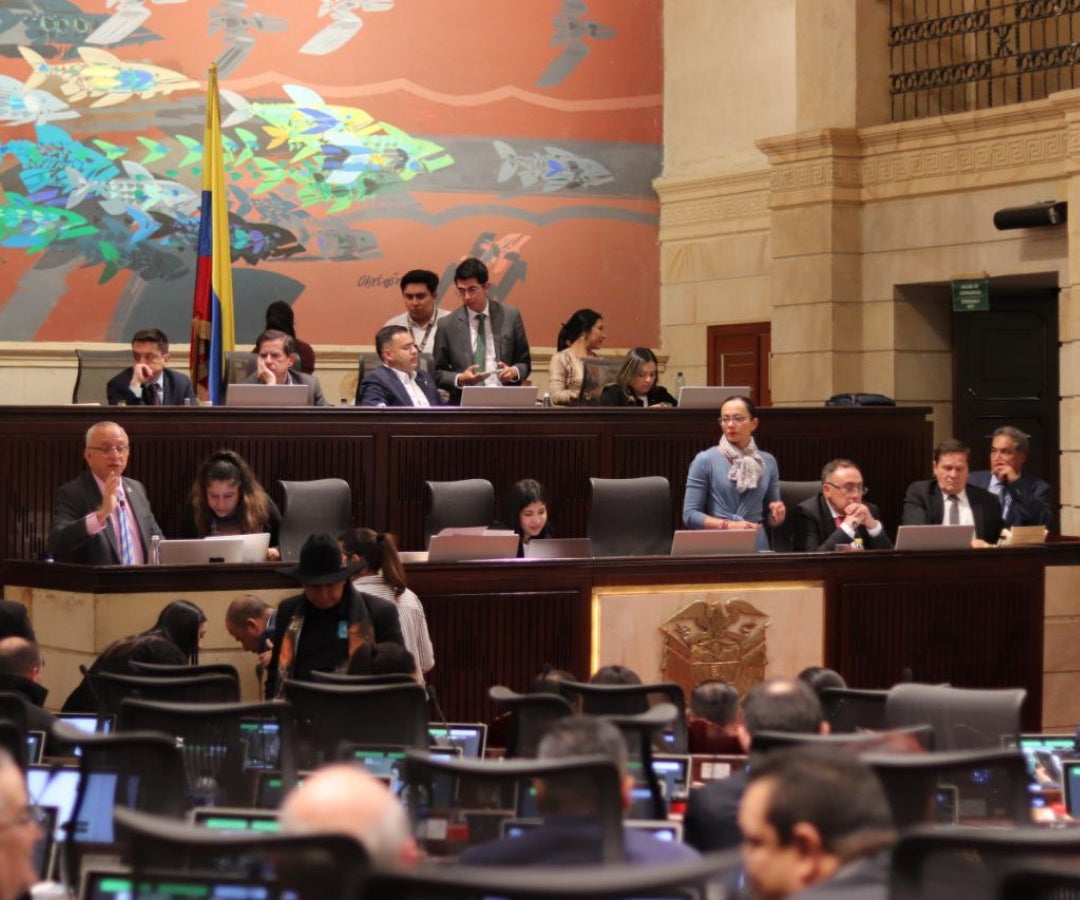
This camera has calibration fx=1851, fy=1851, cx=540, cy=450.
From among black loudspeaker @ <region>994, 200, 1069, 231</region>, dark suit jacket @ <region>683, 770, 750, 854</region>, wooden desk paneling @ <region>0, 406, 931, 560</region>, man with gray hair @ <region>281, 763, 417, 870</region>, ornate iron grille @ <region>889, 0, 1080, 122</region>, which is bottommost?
dark suit jacket @ <region>683, 770, 750, 854</region>

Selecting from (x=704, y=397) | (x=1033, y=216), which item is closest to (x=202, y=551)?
(x=704, y=397)

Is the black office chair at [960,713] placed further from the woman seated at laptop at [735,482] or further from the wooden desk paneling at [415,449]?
the wooden desk paneling at [415,449]

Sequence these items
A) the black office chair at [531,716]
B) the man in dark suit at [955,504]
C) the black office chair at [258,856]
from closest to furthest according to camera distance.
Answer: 1. the black office chair at [258,856]
2. the black office chair at [531,716]
3. the man in dark suit at [955,504]

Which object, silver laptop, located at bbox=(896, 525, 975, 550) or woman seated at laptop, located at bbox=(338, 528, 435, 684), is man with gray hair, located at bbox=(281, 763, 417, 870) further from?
silver laptop, located at bbox=(896, 525, 975, 550)

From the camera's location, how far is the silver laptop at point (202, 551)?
7.11 m

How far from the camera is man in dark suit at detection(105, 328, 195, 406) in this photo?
9.00m

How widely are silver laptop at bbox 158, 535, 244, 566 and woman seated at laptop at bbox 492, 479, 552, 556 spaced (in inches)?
62.7

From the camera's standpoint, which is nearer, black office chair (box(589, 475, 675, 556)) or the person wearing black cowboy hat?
the person wearing black cowboy hat

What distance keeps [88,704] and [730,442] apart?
3.77m

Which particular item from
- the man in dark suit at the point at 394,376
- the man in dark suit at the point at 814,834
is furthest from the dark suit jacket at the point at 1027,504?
the man in dark suit at the point at 814,834

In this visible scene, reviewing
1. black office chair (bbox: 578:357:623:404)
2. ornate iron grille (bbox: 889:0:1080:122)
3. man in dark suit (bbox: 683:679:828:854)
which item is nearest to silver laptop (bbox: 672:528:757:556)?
black office chair (bbox: 578:357:623:404)

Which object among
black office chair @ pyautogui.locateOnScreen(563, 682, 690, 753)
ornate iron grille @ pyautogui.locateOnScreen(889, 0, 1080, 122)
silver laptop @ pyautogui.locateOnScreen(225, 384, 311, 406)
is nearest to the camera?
black office chair @ pyautogui.locateOnScreen(563, 682, 690, 753)

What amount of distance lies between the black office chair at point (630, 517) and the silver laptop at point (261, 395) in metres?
1.53

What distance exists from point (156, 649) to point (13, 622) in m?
0.49
